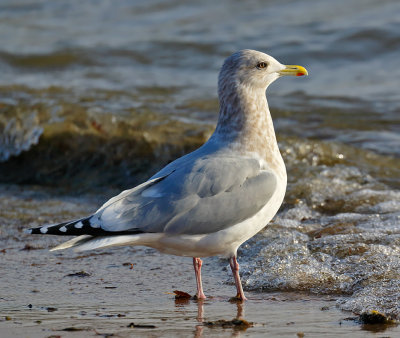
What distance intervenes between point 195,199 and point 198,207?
0.05 m

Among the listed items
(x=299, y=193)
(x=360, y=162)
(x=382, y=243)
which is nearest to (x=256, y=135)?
(x=382, y=243)

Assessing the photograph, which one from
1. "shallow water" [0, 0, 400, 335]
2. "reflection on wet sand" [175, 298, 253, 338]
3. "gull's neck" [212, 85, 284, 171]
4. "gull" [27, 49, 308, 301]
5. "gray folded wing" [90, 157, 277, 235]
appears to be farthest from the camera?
"shallow water" [0, 0, 400, 335]

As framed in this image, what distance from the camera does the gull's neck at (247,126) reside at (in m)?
4.75

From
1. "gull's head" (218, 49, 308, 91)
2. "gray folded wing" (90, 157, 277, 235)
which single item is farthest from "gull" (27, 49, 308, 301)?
"gull's head" (218, 49, 308, 91)

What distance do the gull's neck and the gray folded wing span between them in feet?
0.78

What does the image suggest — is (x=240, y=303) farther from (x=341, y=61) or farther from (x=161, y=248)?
(x=341, y=61)

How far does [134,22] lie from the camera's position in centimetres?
1778

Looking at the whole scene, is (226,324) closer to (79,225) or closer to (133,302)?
(133,302)

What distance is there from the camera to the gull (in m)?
4.21

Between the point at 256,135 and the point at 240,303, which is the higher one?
the point at 256,135

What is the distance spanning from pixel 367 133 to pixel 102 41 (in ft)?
26.5

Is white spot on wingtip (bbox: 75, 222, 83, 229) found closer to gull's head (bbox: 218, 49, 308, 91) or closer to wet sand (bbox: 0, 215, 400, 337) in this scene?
wet sand (bbox: 0, 215, 400, 337)

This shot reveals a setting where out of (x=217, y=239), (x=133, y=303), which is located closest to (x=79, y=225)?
(x=133, y=303)

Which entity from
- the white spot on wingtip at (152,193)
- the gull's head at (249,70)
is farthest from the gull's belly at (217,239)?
the gull's head at (249,70)
